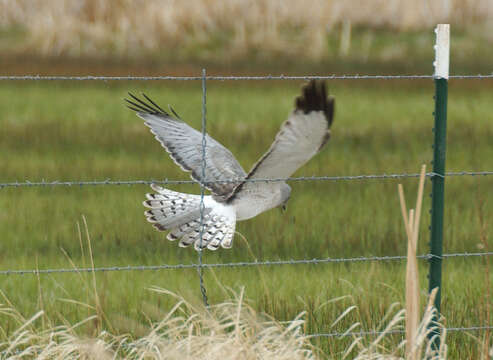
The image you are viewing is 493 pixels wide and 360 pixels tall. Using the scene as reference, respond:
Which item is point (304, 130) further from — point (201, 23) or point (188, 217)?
point (201, 23)

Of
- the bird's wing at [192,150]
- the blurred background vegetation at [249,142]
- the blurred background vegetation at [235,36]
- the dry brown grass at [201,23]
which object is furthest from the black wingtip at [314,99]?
the dry brown grass at [201,23]

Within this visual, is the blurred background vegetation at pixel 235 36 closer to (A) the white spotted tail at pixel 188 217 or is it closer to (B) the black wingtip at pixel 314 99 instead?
(A) the white spotted tail at pixel 188 217

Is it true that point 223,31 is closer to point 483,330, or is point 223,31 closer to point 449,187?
point 449,187

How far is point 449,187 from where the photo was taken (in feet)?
26.5

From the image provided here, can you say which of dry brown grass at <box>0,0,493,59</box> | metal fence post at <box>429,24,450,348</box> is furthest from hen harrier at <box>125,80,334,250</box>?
dry brown grass at <box>0,0,493,59</box>

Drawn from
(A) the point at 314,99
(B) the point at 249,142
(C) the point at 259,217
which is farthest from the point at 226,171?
(B) the point at 249,142

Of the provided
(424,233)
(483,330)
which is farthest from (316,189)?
(483,330)

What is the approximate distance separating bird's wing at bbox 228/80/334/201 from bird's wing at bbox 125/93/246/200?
89cm

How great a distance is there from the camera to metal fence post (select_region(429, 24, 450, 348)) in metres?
4.69

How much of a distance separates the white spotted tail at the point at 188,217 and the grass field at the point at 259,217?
278 mm

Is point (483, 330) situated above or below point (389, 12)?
below

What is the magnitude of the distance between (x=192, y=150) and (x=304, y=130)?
126 centimetres

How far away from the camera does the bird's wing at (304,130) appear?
4148 millimetres

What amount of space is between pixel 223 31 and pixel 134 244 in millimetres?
7482
